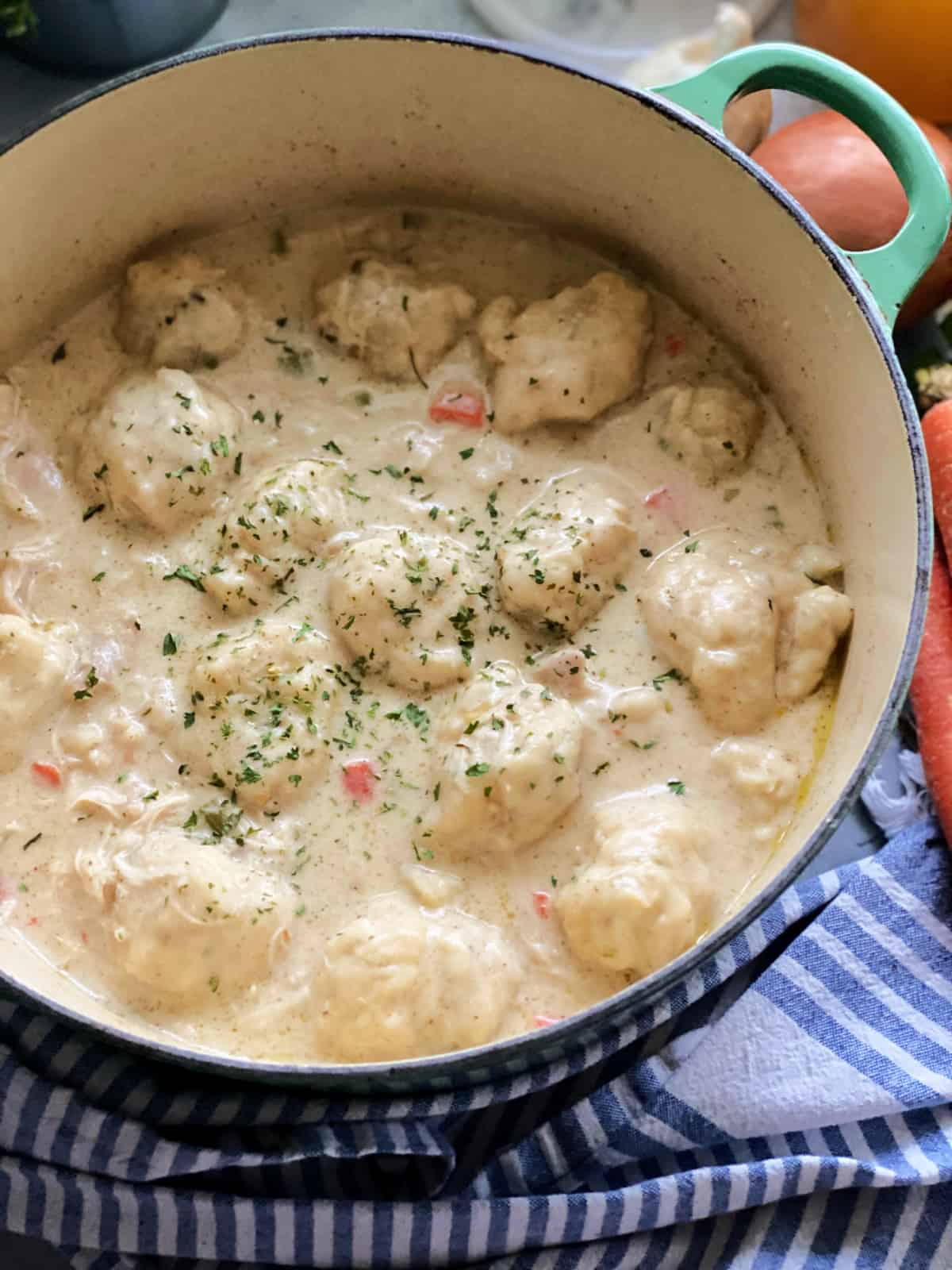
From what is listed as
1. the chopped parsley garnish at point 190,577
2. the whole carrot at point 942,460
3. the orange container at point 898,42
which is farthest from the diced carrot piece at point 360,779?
the orange container at point 898,42

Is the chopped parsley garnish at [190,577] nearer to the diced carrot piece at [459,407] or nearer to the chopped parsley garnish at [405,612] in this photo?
the chopped parsley garnish at [405,612]

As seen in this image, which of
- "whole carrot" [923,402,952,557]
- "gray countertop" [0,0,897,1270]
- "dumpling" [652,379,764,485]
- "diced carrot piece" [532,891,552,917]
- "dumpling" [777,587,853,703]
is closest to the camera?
"diced carrot piece" [532,891,552,917]

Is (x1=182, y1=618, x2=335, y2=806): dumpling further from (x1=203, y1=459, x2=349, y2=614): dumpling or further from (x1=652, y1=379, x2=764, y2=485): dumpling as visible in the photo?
(x1=652, y1=379, x2=764, y2=485): dumpling

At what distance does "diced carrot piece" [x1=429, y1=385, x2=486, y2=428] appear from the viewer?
7.77 ft

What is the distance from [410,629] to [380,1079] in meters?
0.69

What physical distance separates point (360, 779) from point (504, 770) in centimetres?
23

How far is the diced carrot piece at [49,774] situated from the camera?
212 cm

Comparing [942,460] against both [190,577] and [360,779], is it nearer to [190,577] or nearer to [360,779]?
[360,779]

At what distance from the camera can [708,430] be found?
2.29 meters

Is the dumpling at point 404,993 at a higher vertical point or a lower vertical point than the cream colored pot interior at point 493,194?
lower

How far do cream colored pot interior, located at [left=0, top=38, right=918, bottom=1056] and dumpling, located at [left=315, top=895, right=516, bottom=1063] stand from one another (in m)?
0.33

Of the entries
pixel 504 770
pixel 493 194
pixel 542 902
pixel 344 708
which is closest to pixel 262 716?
pixel 344 708

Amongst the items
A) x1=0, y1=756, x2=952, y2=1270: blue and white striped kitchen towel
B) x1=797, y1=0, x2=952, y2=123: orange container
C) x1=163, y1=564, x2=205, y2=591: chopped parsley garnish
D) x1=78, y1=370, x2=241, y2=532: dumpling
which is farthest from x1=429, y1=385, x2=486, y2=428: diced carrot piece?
x1=797, y1=0, x2=952, y2=123: orange container

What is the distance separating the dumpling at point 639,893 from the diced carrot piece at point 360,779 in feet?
1.00
